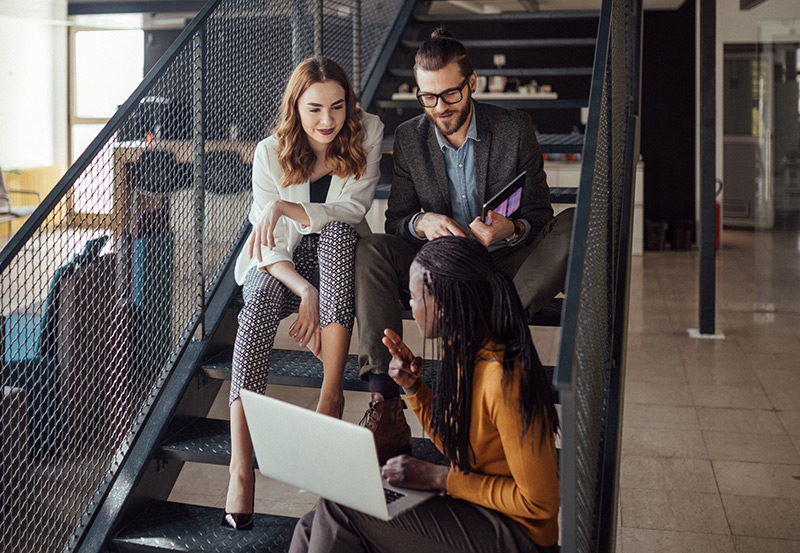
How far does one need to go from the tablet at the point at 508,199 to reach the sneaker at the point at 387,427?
22.7 inches

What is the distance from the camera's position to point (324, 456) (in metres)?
1.65

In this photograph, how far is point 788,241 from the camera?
6.80 meters

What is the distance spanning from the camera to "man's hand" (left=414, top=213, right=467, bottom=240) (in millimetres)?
2389

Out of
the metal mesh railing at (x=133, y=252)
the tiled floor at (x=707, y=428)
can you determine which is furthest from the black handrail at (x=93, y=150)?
the tiled floor at (x=707, y=428)

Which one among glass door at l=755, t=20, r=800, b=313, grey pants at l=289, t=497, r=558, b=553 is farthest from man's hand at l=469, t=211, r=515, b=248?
glass door at l=755, t=20, r=800, b=313

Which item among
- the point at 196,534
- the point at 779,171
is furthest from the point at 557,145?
the point at 779,171

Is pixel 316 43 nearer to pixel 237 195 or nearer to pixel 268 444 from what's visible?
pixel 237 195

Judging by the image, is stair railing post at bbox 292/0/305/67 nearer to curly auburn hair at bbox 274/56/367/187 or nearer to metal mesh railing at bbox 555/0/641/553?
curly auburn hair at bbox 274/56/367/187

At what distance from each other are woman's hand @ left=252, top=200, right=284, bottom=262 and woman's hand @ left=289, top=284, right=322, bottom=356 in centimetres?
17

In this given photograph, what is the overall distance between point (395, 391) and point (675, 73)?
8913 mm

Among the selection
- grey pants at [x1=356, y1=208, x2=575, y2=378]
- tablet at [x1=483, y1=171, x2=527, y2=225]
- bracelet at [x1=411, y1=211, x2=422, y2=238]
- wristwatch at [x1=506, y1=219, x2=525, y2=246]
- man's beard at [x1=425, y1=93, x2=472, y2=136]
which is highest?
man's beard at [x1=425, y1=93, x2=472, y2=136]

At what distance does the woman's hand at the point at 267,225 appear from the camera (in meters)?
2.38

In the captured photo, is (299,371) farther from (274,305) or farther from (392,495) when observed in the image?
(392,495)

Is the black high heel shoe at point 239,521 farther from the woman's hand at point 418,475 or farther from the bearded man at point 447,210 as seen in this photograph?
the woman's hand at point 418,475
